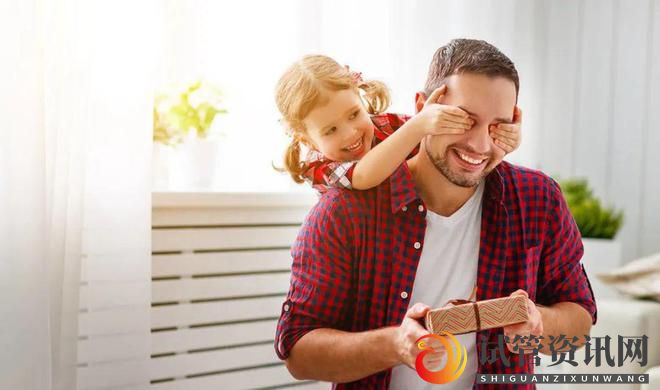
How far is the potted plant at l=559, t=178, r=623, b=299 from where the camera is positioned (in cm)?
253

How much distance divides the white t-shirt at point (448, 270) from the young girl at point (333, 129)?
0.48ft

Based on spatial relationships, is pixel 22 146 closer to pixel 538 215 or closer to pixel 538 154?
pixel 538 215

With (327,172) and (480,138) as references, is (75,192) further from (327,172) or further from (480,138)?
(480,138)

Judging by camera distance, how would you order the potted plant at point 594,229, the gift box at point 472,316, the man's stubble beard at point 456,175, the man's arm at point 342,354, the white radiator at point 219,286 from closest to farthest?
1. the gift box at point 472,316
2. the man's arm at point 342,354
3. the man's stubble beard at point 456,175
4. the white radiator at point 219,286
5. the potted plant at point 594,229

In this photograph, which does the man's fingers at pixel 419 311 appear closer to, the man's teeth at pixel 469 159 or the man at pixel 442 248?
the man at pixel 442 248

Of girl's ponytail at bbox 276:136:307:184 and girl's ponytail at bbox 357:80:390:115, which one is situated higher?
girl's ponytail at bbox 357:80:390:115

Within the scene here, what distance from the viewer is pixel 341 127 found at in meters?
1.38

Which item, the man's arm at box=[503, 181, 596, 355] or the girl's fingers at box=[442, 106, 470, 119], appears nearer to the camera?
the girl's fingers at box=[442, 106, 470, 119]

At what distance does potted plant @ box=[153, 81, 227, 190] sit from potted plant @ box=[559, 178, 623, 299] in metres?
1.25

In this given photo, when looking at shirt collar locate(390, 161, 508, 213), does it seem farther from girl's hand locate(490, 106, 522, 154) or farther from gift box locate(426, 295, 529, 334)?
gift box locate(426, 295, 529, 334)

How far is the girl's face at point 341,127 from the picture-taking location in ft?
4.50

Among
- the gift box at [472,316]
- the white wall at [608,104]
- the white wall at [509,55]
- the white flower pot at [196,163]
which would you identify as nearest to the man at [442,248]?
the gift box at [472,316]

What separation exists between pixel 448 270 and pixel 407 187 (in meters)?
0.17

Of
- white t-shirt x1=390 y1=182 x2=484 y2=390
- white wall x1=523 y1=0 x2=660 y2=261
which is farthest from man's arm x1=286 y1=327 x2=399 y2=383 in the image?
white wall x1=523 y1=0 x2=660 y2=261
